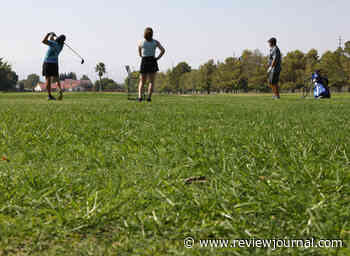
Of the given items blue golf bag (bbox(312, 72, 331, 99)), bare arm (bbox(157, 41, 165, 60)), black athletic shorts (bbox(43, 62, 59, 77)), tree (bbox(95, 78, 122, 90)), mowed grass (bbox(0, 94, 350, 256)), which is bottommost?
mowed grass (bbox(0, 94, 350, 256))

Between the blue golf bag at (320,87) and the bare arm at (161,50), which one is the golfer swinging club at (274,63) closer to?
the blue golf bag at (320,87)

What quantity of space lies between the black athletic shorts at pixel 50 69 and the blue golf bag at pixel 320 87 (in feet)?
40.2

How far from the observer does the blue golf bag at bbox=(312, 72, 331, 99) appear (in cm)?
1684

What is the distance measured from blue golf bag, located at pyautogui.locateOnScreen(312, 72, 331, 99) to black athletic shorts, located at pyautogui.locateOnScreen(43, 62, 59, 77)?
12251mm

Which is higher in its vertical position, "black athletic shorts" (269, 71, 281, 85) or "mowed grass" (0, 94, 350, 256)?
"black athletic shorts" (269, 71, 281, 85)

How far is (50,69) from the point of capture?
12.9 meters

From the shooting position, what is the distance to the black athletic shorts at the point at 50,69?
12.8 m

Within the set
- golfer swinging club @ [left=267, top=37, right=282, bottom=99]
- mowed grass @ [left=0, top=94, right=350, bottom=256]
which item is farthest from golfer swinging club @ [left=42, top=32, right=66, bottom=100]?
mowed grass @ [left=0, top=94, right=350, bottom=256]

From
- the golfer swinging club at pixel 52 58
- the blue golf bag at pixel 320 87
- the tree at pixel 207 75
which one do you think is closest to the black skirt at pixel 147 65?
the golfer swinging club at pixel 52 58

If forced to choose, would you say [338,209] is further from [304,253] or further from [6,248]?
[6,248]

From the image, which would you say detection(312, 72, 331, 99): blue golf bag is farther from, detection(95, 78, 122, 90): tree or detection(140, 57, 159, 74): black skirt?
detection(95, 78, 122, 90): tree

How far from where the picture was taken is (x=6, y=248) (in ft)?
4.33

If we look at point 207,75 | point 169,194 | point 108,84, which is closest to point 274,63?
point 169,194

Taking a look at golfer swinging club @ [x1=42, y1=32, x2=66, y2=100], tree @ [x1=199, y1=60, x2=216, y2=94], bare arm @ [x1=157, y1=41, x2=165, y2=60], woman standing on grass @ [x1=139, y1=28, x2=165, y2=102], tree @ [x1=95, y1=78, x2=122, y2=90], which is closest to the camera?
woman standing on grass @ [x1=139, y1=28, x2=165, y2=102]
